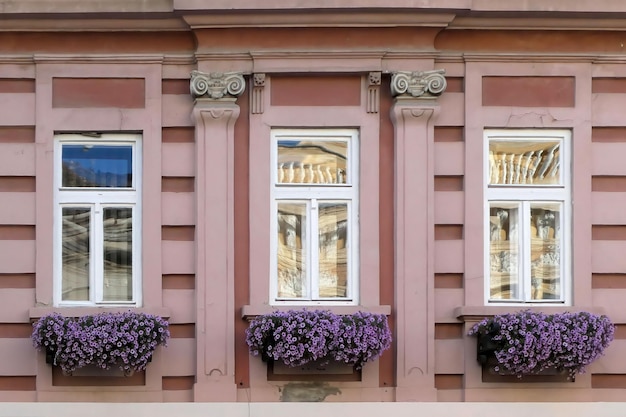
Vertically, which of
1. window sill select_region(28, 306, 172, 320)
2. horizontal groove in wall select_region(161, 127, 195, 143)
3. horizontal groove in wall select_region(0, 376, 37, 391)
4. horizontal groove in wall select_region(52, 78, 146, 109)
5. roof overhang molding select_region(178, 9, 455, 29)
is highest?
roof overhang molding select_region(178, 9, 455, 29)

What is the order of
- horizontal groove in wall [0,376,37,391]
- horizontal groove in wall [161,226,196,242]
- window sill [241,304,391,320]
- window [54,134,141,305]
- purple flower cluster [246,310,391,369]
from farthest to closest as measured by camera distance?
window [54,134,141,305] < horizontal groove in wall [161,226,196,242] < horizontal groove in wall [0,376,37,391] < window sill [241,304,391,320] < purple flower cluster [246,310,391,369]

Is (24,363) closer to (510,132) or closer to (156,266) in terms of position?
(156,266)

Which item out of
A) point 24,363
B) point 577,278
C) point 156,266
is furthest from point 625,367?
point 24,363

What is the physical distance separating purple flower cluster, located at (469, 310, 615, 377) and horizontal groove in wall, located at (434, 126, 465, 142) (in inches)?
65.5

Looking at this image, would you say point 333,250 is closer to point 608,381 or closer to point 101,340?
point 101,340

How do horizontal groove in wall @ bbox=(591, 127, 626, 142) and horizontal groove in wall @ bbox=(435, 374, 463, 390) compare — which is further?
horizontal groove in wall @ bbox=(591, 127, 626, 142)

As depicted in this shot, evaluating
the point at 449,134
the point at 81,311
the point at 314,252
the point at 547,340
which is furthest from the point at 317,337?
the point at 449,134

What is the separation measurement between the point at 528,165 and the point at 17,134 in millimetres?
4638

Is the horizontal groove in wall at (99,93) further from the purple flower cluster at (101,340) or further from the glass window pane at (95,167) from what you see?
the purple flower cluster at (101,340)

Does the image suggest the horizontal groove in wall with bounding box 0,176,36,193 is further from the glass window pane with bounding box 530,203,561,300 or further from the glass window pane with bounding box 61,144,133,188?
the glass window pane with bounding box 530,203,561,300

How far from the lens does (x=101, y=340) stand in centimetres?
1175

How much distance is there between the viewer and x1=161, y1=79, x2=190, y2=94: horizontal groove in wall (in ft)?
40.5

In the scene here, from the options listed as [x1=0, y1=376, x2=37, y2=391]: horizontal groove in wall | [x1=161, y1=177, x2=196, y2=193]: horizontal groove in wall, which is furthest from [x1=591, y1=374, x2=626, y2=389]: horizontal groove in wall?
[x1=0, y1=376, x2=37, y2=391]: horizontal groove in wall

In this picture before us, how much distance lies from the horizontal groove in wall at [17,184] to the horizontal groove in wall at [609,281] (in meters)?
5.12
